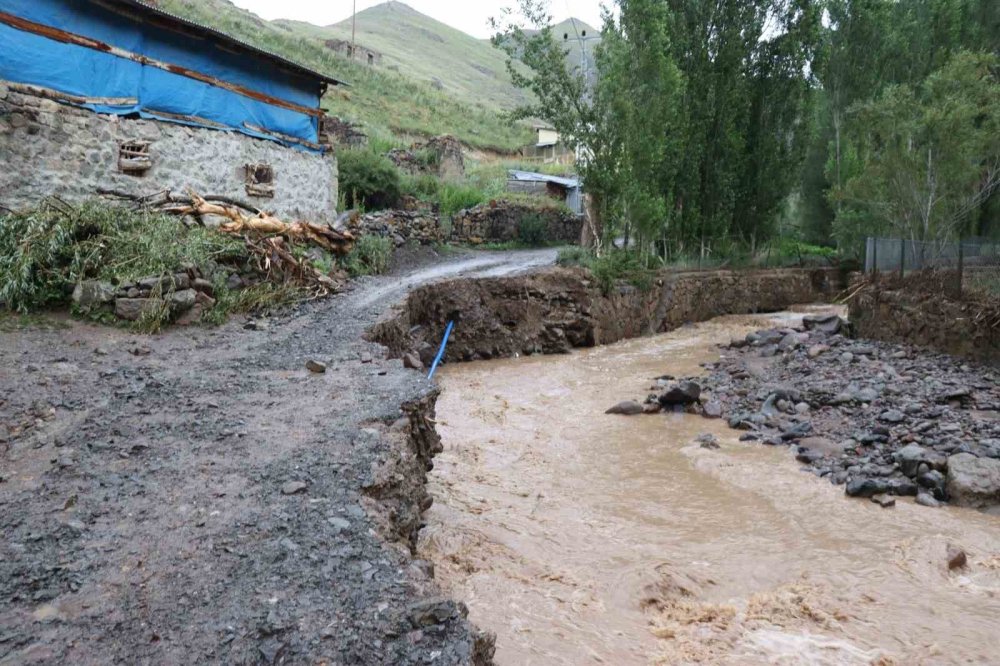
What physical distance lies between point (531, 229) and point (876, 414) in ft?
52.7

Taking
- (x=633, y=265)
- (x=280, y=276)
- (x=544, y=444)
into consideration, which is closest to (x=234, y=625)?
(x=544, y=444)

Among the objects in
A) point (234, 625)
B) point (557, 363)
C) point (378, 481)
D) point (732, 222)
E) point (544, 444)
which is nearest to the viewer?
point (234, 625)

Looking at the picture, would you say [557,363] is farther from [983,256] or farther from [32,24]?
[32,24]

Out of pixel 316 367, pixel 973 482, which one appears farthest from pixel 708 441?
pixel 316 367

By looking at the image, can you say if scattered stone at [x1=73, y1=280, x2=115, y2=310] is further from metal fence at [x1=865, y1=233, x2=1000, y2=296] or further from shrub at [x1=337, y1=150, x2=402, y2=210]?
metal fence at [x1=865, y1=233, x2=1000, y2=296]

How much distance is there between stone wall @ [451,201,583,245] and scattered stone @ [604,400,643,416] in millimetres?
13341

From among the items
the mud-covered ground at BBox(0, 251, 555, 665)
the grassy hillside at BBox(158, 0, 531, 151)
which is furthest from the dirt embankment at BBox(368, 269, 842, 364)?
the grassy hillside at BBox(158, 0, 531, 151)

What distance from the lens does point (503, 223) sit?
23.4 meters

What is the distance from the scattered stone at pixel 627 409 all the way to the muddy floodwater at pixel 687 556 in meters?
0.71

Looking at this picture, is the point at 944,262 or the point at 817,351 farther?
the point at 817,351

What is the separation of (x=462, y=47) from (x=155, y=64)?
132 meters

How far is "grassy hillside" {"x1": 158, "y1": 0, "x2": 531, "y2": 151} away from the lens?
120 feet

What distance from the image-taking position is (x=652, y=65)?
16875 millimetres

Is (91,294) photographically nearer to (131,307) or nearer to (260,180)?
(131,307)
